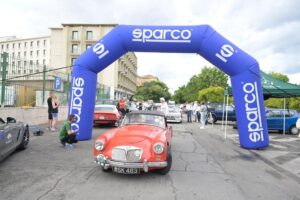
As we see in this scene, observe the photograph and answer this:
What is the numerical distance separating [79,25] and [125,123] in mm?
65120

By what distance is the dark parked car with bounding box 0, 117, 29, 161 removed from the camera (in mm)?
6573

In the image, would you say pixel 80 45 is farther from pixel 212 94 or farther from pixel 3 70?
pixel 3 70

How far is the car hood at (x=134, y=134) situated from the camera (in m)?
6.18

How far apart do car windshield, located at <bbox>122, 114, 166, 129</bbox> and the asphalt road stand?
1.13 meters

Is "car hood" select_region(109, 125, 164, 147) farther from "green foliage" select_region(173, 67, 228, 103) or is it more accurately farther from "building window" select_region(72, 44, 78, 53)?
"green foliage" select_region(173, 67, 228, 103)

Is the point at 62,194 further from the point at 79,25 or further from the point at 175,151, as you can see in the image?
the point at 79,25

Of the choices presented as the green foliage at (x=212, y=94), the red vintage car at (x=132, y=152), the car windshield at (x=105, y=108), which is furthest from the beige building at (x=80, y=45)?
the red vintage car at (x=132, y=152)

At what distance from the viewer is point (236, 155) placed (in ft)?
30.6

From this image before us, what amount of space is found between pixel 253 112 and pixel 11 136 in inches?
301

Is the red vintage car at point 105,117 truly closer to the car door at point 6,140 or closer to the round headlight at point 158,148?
the car door at point 6,140

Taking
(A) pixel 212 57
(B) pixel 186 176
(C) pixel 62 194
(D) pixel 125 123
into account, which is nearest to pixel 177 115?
(A) pixel 212 57

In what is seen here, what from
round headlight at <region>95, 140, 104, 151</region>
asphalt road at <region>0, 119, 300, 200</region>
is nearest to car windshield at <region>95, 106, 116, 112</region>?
asphalt road at <region>0, 119, 300, 200</region>

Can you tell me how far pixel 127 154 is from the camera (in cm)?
587

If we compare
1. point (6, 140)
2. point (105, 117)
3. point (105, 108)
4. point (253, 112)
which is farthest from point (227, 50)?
point (105, 108)
